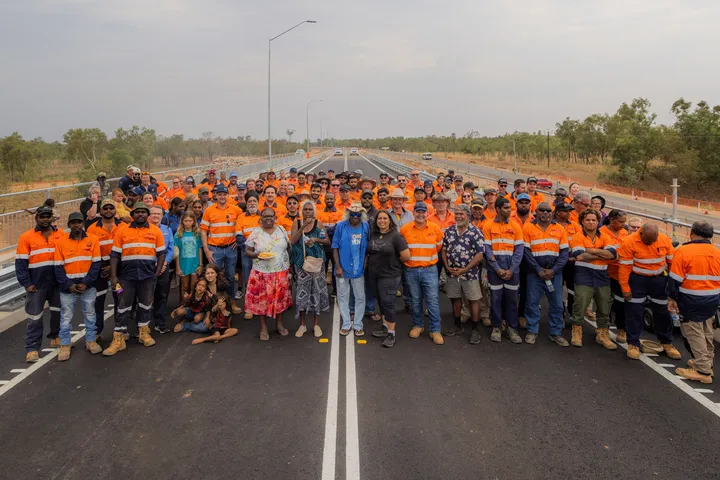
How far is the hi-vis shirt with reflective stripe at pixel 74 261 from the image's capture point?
5.24m

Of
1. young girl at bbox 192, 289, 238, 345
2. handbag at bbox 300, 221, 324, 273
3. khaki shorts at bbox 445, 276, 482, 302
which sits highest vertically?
handbag at bbox 300, 221, 324, 273

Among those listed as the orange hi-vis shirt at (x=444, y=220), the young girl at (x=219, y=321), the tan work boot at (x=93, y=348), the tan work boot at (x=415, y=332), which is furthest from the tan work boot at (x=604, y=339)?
the tan work boot at (x=93, y=348)

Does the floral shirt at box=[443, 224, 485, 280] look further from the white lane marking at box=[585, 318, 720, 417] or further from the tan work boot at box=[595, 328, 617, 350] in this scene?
the white lane marking at box=[585, 318, 720, 417]

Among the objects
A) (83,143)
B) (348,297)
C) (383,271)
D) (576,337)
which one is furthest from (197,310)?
(83,143)

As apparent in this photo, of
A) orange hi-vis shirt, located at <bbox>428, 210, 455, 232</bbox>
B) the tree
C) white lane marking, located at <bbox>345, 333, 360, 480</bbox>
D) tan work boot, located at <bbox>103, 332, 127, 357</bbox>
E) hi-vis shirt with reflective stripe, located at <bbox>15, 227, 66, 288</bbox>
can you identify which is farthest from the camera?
the tree

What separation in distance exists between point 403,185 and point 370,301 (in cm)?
434

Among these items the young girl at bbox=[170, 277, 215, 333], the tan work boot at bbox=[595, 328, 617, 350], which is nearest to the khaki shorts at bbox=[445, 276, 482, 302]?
the tan work boot at bbox=[595, 328, 617, 350]

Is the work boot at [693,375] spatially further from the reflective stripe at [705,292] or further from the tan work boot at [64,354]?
the tan work boot at [64,354]

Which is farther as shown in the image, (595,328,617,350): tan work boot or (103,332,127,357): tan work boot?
(595,328,617,350): tan work boot

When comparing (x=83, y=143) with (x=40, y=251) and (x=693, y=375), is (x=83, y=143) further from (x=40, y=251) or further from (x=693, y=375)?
(x=693, y=375)

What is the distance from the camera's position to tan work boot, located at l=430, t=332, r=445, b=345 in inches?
226

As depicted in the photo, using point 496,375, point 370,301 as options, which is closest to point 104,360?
point 370,301

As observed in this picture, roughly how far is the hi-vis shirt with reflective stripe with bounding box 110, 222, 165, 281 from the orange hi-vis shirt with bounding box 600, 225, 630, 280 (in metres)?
5.89

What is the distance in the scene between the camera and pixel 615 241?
562 cm
